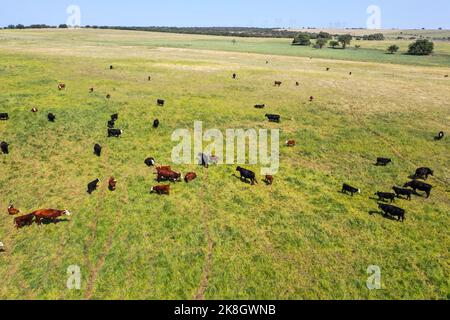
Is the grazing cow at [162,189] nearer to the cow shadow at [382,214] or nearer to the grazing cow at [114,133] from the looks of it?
the grazing cow at [114,133]

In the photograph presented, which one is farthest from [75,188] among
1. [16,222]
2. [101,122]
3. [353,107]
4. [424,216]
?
[353,107]

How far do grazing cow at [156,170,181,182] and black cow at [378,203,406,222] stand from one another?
14.3 m

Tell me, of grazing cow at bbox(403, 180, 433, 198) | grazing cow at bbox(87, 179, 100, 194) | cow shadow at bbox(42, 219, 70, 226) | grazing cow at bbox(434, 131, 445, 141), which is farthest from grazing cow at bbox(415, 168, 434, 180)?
cow shadow at bbox(42, 219, 70, 226)

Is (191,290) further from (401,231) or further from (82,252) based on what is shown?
(401,231)

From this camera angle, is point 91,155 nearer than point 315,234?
No

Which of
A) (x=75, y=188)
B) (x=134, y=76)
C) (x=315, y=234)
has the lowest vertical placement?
(x=315, y=234)

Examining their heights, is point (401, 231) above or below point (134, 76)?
below

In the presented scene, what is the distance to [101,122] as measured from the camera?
121 ft

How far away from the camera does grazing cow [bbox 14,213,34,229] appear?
2076cm

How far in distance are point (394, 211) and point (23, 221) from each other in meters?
22.8

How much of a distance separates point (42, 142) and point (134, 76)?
2766 cm

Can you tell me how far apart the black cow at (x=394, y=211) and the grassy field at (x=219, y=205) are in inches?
23.0

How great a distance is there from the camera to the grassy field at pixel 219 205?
1738cm
